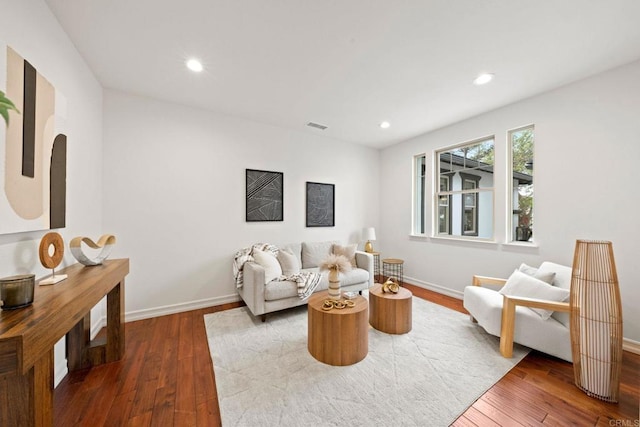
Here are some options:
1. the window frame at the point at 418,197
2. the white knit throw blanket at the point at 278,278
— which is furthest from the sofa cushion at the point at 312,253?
the window frame at the point at 418,197

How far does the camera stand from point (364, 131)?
4012 millimetres

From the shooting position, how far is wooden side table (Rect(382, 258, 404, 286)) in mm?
4254

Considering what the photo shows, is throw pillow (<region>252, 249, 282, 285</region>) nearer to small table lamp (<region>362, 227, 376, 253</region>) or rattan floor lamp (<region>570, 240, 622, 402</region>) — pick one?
small table lamp (<region>362, 227, 376, 253</region>)

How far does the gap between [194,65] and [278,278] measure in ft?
7.92

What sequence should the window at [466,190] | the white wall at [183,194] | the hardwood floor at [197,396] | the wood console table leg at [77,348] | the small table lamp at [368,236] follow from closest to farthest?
the hardwood floor at [197,396] < the wood console table leg at [77,348] < the white wall at [183,194] < the window at [466,190] < the small table lamp at [368,236]

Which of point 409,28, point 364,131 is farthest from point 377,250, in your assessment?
point 409,28

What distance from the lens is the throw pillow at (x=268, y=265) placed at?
9.11 ft

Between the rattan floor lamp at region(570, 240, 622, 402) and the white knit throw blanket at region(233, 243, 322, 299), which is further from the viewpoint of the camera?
the white knit throw blanket at region(233, 243, 322, 299)

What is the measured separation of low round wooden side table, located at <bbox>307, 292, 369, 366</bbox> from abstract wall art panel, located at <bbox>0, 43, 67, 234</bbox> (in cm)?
203

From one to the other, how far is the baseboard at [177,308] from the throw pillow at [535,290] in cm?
334

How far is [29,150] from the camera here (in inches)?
55.4

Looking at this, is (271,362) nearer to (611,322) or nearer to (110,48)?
(611,322)

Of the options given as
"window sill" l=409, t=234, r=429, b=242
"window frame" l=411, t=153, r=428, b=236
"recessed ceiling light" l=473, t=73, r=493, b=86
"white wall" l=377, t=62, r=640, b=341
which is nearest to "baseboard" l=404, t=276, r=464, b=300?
"white wall" l=377, t=62, r=640, b=341

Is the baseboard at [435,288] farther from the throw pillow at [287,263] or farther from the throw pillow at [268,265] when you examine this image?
the throw pillow at [268,265]
